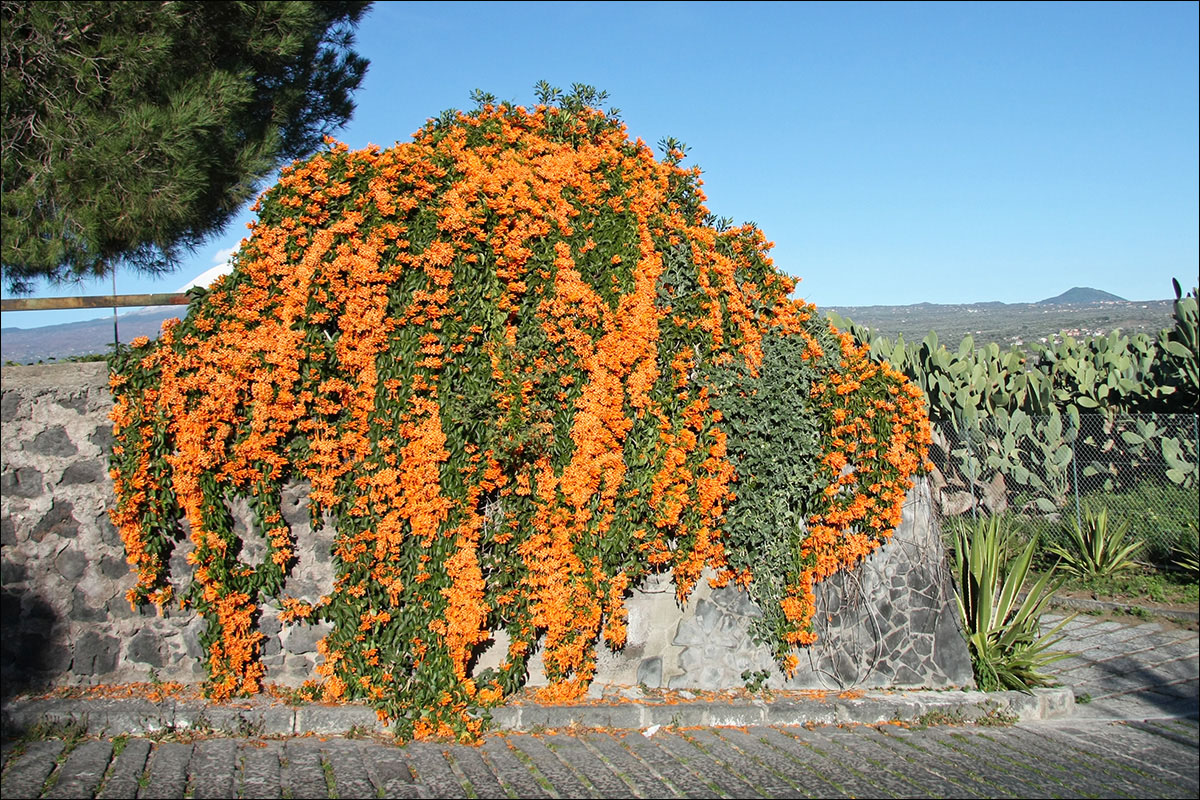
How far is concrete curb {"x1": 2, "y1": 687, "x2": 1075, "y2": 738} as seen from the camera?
5227 millimetres

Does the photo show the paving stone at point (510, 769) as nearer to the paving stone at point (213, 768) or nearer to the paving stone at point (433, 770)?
the paving stone at point (433, 770)

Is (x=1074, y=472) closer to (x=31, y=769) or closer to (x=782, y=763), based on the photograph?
(x=782, y=763)

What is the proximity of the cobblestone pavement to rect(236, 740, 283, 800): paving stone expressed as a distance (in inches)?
0.4

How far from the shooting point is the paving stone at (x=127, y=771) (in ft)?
→ 14.5

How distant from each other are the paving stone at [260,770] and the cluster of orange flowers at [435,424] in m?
0.56

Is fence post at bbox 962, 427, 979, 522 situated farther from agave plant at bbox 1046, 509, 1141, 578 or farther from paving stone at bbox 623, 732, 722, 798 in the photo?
paving stone at bbox 623, 732, 722, 798

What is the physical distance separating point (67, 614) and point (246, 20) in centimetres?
717

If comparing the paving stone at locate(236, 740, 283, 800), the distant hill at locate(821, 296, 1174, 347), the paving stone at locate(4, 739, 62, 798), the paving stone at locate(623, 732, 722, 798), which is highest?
the distant hill at locate(821, 296, 1174, 347)

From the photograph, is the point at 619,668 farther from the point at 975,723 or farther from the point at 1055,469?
the point at 1055,469

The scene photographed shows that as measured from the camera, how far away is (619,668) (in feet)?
20.2

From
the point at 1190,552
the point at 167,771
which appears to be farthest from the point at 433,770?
the point at 1190,552

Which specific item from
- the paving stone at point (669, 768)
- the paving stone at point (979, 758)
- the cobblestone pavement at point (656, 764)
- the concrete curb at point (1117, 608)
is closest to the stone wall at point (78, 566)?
the cobblestone pavement at point (656, 764)

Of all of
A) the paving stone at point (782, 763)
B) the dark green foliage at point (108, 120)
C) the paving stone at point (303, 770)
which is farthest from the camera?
the dark green foliage at point (108, 120)

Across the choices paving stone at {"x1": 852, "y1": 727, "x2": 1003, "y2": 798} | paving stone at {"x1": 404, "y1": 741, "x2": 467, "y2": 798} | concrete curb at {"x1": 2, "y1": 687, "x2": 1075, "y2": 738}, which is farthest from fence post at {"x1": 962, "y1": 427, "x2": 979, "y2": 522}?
paving stone at {"x1": 404, "y1": 741, "x2": 467, "y2": 798}
